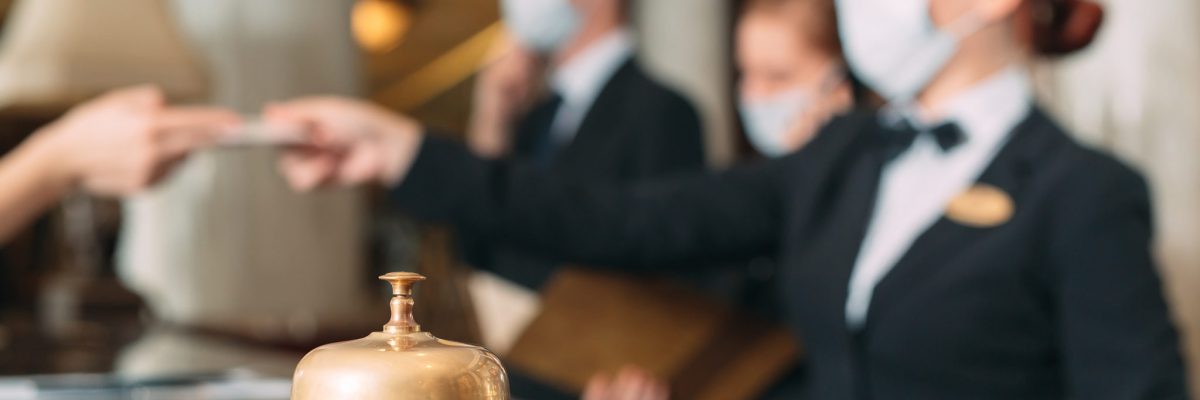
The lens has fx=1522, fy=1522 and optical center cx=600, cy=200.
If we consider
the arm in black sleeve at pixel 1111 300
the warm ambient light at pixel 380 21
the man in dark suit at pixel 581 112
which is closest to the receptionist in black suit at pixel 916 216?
the arm in black sleeve at pixel 1111 300

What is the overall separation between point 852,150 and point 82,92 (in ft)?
3.75

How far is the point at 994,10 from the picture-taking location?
5.59 ft

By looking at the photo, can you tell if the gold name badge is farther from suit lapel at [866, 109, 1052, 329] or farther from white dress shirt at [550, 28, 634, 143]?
white dress shirt at [550, 28, 634, 143]

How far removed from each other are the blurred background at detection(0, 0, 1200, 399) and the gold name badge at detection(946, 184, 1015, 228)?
457 mm

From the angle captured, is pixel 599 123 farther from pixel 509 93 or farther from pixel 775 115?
pixel 509 93

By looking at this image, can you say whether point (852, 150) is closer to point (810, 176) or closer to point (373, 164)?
point (810, 176)

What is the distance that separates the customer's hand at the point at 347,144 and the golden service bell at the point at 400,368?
1.27m

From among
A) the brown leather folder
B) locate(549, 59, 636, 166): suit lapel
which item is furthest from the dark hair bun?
locate(549, 59, 636, 166): suit lapel

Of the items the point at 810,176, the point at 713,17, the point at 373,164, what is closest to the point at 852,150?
the point at 810,176

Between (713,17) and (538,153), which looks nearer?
(538,153)

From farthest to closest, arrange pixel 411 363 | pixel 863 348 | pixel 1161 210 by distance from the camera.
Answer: pixel 1161 210 < pixel 863 348 < pixel 411 363

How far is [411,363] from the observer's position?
2.12ft

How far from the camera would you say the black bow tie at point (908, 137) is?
1.71 m

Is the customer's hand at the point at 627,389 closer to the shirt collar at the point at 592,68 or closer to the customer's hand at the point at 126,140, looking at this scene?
the customer's hand at the point at 126,140
